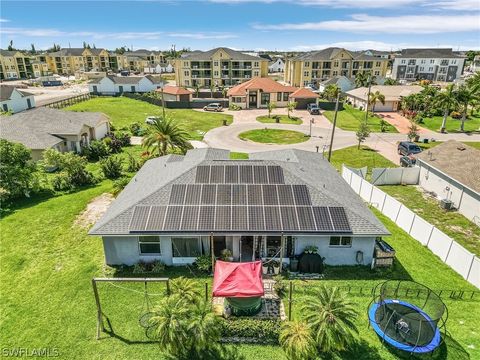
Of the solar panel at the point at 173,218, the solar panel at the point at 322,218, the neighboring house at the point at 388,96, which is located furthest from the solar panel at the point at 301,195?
the neighboring house at the point at 388,96

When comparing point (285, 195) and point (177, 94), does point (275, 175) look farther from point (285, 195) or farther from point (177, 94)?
point (177, 94)

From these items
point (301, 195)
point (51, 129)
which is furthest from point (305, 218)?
point (51, 129)

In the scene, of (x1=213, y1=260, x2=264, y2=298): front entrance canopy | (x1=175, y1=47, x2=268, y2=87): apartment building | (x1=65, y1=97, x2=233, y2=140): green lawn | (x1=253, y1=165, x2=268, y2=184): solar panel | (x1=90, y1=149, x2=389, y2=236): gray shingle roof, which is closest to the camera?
(x1=213, y1=260, x2=264, y2=298): front entrance canopy

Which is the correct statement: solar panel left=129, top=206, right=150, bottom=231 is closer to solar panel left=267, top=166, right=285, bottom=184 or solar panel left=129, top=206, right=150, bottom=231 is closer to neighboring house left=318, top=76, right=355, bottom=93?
solar panel left=267, top=166, right=285, bottom=184

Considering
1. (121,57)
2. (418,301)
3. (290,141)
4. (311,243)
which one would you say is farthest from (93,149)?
(121,57)

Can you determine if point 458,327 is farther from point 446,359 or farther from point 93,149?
point 93,149

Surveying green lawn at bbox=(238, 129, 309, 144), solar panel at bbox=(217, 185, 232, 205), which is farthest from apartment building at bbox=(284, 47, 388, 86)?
solar panel at bbox=(217, 185, 232, 205)
